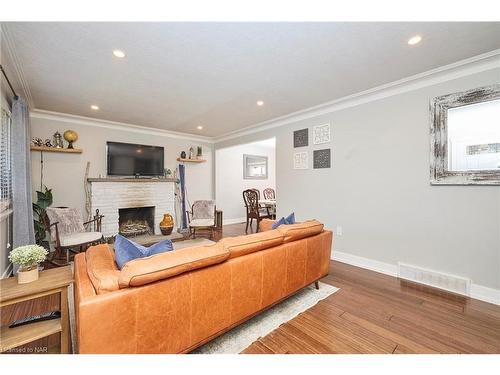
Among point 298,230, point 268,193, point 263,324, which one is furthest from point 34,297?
point 268,193

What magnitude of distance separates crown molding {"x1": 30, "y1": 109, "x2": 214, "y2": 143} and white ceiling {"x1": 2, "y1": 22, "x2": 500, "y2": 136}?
0.52 meters

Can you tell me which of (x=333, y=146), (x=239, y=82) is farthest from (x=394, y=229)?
(x=239, y=82)

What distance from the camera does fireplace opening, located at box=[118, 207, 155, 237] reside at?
4.80 m

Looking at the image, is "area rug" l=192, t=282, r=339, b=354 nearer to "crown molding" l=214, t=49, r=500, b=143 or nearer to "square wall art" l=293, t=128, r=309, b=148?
"square wall art" l=293, t=128, r=309, b=148

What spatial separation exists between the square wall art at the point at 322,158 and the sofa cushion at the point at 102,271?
10.5 feet

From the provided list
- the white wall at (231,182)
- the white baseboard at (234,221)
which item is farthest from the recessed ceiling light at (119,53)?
the white baseboard at (234,221)

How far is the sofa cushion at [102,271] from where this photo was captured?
112 centimetres

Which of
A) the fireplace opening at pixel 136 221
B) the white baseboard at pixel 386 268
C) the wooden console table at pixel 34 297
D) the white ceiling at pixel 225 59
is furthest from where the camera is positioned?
the fireplace opening at pixel 136 221

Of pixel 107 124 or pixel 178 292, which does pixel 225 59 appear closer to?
pixel 178 292

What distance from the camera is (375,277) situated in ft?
9.36

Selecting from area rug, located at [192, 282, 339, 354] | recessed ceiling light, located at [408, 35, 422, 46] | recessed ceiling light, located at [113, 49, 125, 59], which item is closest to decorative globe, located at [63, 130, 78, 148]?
recessed ceiling light, located at [113, 49, 125, 59]

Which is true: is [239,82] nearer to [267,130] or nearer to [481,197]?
[267,130]

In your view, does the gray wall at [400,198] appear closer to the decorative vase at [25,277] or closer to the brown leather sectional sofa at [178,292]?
the brown leather sectional sofa at [178,292]

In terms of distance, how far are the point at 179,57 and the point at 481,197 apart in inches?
135
